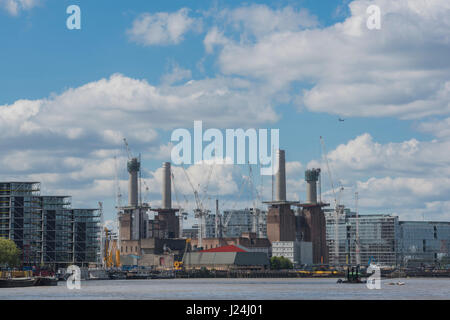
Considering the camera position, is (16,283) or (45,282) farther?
(45,282)

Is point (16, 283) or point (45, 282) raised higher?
point (16, 283)

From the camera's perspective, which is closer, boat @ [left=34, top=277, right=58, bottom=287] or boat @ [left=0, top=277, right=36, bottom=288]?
boat @ [left=0, top=277, right=36, bottom=288]

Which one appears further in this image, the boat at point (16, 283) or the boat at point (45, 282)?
the boat at point (45, 282)
